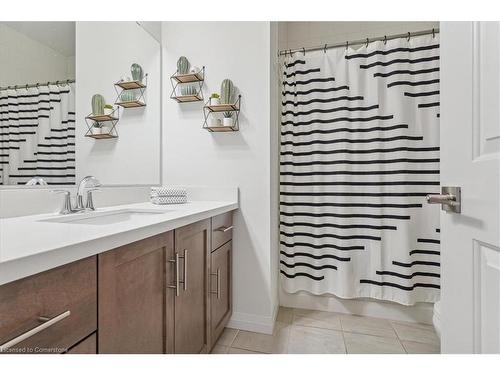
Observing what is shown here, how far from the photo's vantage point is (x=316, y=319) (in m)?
1.90

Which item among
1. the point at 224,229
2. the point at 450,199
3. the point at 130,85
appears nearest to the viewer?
the point at 450,199

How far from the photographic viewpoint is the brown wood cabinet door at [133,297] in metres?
0.72

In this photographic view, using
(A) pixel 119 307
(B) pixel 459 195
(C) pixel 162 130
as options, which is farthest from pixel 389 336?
(C) pixel 162 130

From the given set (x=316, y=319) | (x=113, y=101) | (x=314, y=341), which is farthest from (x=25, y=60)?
(x=316, y=319)

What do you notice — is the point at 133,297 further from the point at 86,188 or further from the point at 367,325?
the point at 367,325

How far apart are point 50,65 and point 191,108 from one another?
2.69 feet

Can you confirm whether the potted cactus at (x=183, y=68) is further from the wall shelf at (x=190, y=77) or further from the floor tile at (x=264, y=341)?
the floor tile at (x=264, y=341)

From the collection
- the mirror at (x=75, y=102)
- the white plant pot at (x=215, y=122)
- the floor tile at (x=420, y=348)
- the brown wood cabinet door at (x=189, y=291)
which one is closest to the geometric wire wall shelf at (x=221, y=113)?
the white plant pot at (x=215, y=122)

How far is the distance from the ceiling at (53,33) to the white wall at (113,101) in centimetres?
4

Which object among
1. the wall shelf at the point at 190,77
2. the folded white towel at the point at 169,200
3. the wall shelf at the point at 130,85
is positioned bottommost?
the folded white towel at the point at 169,200

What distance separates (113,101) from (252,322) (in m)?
1.61

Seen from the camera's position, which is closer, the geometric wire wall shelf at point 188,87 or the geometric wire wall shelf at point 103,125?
the geometric wire wall shelf at point 103,125

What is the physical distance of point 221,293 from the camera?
1587 mm
